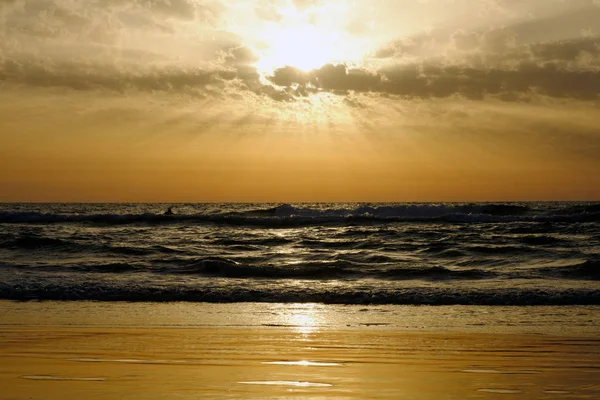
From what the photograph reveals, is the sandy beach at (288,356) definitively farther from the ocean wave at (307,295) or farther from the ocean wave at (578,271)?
the ocean wave at (578,271)

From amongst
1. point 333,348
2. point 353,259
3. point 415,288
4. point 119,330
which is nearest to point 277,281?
point 415,288

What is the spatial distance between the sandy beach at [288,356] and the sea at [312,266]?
2.32 m

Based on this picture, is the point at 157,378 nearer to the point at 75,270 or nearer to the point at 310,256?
the point at 75,270

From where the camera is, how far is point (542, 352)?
8562 mm

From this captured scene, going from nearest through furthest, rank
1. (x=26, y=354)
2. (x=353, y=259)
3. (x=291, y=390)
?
(x=291, y=390)
(x=26, y=354)
(x=353, y=259)

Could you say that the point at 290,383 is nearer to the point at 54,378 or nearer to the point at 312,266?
the point at 54,378

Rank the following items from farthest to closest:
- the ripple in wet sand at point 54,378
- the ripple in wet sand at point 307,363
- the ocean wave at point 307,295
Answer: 1. the ocean wave at point 307,295
2. the ripple in wet sand at point 307,363
3. the ripple in wet sand at point 54,378

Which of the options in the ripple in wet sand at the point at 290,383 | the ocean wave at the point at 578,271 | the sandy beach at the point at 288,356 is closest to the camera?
the sandy beach at the point at 288,356

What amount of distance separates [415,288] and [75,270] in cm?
1016

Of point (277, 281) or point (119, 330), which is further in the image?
point (277, 281)

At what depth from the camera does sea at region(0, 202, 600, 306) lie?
1472cm

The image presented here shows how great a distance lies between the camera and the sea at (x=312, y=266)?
48.3ft

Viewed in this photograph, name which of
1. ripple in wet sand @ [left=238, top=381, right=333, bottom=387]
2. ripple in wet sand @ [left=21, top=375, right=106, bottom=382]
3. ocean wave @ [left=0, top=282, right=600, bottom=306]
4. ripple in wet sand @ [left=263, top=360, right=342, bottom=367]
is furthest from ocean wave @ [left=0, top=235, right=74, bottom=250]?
ripple in wet sand @ [left=238, top=381, right=333, bottom=387]

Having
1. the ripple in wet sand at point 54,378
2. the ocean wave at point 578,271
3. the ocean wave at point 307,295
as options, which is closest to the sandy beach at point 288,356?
the ripple in wet sand at point 54,378
